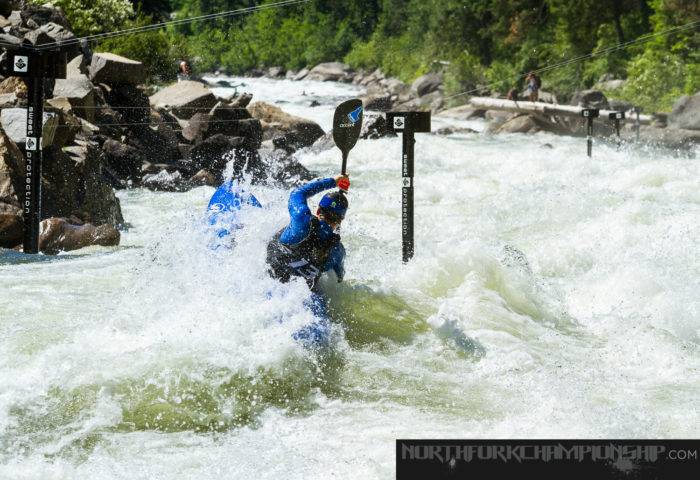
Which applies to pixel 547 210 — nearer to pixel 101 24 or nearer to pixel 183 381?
pixel 183 381

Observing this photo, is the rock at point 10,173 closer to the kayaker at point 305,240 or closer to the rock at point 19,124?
the rock at point 19,124

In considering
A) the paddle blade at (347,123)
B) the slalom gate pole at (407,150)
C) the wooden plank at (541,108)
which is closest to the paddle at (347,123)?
the paddle blade at (347,123)

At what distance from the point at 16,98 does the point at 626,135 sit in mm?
15961

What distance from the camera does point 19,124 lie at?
9.95 metres

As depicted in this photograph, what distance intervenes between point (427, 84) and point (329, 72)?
10.7m

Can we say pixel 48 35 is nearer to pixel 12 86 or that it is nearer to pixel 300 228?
pixel 12 86

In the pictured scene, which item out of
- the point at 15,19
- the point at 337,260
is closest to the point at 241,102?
the point at 15,19

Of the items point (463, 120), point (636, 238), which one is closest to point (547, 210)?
point (636, 238)

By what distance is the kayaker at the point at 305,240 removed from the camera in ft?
19.3

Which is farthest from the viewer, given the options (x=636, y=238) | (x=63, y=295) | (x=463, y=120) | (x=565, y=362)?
(x=463, y=120)

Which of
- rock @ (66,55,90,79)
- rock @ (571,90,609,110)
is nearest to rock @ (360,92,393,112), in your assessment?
rock @ (571,90,609,110)

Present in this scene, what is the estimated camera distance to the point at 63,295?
691 cm

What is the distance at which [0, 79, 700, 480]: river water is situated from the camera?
180 inches

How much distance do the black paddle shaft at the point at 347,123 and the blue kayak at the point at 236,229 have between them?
1.13 meters
